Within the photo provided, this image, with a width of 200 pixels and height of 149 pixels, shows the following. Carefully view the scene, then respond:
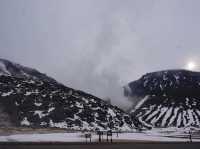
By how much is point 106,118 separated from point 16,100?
47.7m

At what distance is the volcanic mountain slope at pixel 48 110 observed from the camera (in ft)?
436

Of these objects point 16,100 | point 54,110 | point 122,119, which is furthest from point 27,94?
point 122,119

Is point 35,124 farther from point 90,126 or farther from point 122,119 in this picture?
point 122,119

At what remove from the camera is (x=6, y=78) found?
7328 inches

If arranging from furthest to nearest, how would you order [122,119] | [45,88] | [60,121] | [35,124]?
[45,88] < [122,119] < [60,121] < [35,124]

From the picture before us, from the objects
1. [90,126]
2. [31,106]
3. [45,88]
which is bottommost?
[90,126]

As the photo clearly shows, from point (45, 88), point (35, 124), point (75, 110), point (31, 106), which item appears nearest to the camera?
point (35, 124)

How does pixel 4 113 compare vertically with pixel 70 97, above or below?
below

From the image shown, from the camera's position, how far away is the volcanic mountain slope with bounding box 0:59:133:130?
13300cm

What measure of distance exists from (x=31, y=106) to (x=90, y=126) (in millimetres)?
31354

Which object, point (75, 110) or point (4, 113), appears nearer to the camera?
point (4, 113)

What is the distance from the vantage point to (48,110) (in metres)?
147

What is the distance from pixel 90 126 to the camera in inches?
5502

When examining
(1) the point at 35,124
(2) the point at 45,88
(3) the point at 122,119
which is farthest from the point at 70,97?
(1) the point at 35,124
